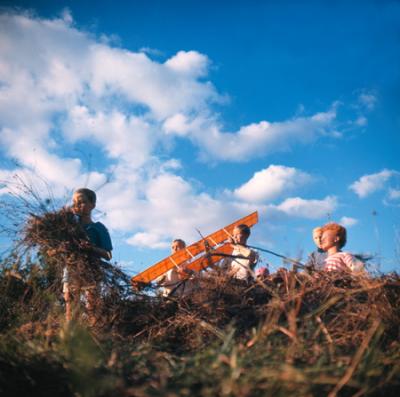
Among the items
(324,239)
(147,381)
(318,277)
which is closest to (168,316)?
(318,277)

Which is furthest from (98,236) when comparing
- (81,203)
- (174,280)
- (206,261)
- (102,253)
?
(174,280)

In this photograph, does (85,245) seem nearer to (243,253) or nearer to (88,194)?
(88,194)

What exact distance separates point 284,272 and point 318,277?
30cm

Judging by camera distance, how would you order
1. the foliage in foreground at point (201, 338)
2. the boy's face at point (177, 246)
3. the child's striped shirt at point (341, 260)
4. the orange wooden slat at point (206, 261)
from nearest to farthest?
1. the foliage in foreground at point (201, 338)
2. the orange wooden slat at point (206, 261)
3. the child's striped shirt at point (341, 260)
4. the boy's face at point (177, 246)

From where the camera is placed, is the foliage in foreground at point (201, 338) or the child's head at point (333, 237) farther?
the child's head at point (333, 237)

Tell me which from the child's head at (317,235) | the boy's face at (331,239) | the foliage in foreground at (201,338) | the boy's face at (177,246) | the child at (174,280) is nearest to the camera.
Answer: the foliage in foreground at (201,338)

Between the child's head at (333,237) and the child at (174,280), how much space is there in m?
2.00

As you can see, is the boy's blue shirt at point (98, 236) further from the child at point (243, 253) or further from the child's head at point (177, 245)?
the child's head at point (177, 245)

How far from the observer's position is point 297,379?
1.15 metres

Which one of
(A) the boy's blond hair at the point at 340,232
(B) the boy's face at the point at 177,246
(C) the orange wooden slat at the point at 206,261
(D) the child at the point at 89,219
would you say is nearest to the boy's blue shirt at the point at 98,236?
(D) the child at the point at 89,219

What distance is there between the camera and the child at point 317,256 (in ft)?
12.6

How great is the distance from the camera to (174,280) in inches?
227

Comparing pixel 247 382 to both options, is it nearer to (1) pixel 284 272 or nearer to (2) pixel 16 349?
(2) pixel 16 349

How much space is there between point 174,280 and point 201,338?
357 cm
